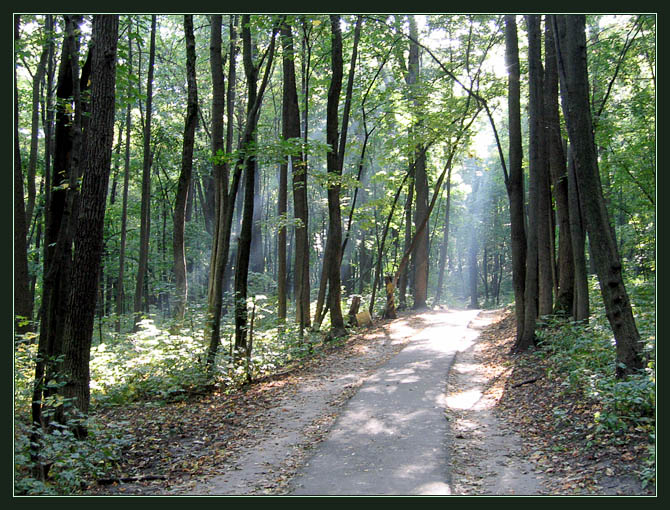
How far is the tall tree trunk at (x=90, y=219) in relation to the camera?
226 inches

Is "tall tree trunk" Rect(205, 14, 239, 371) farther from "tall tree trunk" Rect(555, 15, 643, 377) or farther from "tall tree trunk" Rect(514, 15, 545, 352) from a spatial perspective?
"tall tree trunk" Rect(514, 15, 545, 352)

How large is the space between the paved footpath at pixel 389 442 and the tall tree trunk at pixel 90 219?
9.53 ft

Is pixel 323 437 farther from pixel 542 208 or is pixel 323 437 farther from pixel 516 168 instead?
pixel 516 168

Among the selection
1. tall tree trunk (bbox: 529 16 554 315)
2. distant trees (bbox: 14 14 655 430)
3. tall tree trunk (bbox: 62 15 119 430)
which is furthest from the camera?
tall tree trunk (bbox: 529 16 554 315)


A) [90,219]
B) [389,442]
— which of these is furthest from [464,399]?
[90,219]

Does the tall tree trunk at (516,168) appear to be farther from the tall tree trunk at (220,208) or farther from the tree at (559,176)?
the tall tree trunk at (220,208)

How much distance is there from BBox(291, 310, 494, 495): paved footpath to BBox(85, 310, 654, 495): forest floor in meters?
0.19

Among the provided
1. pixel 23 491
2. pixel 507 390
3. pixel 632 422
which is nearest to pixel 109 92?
pixel 23 491

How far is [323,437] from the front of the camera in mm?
6383

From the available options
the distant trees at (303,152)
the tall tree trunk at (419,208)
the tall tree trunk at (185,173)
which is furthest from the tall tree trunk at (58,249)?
the tall tree trunk at (419,208)

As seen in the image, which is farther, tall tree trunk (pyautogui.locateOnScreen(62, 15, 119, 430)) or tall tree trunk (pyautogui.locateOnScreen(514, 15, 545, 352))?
tall tree trunk (pyautogui.locateOnScreen(514, 15, 545, 352))

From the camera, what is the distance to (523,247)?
11836 millimetres

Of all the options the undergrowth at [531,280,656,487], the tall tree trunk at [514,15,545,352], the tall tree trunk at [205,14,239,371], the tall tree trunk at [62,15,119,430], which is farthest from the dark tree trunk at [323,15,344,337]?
the tall tree trunk at [62,15,119,430]

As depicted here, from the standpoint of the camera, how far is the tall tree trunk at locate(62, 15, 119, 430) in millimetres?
5746
